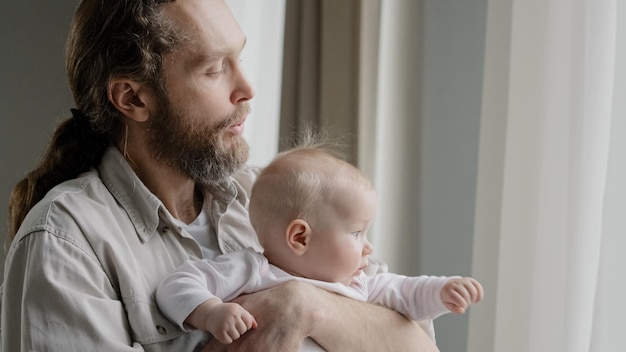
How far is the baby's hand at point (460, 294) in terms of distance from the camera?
1784mm

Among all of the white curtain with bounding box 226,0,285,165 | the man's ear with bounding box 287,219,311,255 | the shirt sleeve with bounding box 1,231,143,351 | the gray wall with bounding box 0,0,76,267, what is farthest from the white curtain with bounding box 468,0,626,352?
the gray wall with bounding box 0,0,76,267

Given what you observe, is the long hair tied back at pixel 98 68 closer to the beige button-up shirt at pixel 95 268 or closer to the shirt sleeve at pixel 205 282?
the beige button-up shirt at pixel 95 268

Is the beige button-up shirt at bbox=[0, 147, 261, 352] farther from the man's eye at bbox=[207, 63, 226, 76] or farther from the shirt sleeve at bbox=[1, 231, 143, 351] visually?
the man's eye at bbox=[207, 63, 226, 76]

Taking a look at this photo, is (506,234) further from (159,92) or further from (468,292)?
(159,92)

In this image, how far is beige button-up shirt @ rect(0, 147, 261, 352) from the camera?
164cm

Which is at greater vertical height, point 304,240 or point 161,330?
point 304,240

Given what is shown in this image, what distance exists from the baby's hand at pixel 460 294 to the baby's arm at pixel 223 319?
430 mm

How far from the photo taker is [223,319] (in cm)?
155

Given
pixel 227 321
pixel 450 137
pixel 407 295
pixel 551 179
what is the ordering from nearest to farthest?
pixel 227 321 → pixel 407 295 → pixel 551 179 → pixel 450 137

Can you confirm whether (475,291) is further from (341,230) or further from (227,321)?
(227,321)

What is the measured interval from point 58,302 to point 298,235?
0.48 metres

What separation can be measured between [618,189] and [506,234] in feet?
1.07

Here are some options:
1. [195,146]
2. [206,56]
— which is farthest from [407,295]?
[206,56]

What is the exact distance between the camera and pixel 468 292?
179cm
